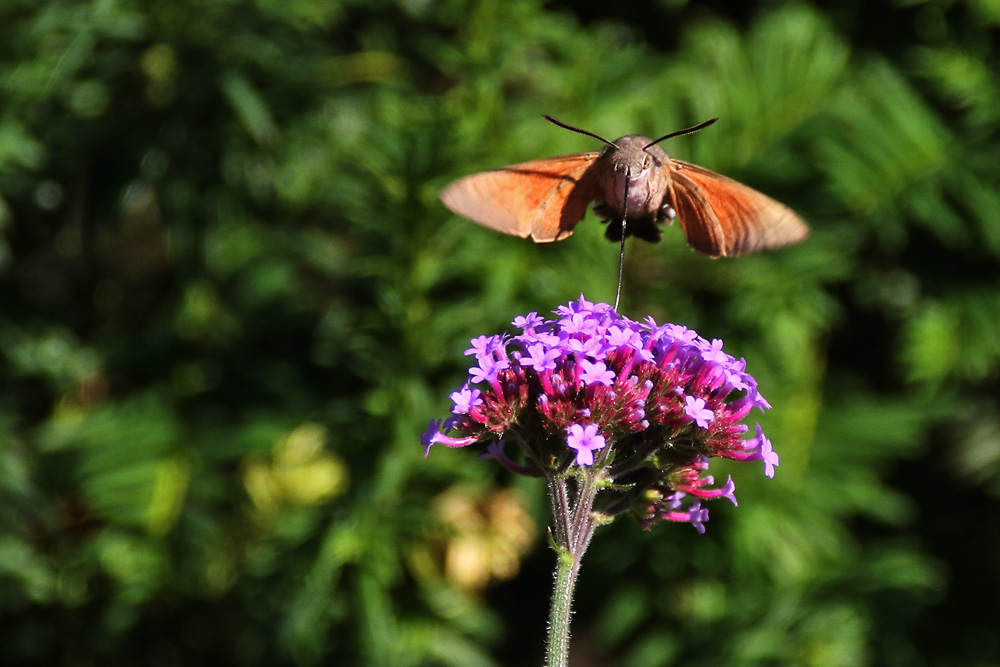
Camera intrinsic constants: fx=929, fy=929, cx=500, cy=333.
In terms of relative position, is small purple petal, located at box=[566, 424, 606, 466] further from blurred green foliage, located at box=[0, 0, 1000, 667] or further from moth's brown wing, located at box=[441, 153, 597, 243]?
blurred green foliage, located at box=[0, 0, 1000, 667]

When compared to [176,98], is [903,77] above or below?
above

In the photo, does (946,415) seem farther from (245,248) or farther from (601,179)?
(245,248)

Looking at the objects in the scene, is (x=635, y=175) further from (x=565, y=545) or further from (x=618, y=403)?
(x=565, y=545)

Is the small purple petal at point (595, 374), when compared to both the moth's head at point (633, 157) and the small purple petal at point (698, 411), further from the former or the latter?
the moth's head at point (633, 157)

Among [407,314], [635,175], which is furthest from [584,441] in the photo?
[407,314]

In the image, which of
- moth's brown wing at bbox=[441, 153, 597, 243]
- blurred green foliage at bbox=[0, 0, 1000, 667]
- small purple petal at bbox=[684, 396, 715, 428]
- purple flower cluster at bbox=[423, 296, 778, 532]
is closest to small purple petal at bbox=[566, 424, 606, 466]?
purple flower cluster at bbox=[423, 296, 778, 532]

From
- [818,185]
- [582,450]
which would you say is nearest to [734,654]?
[818,185]
